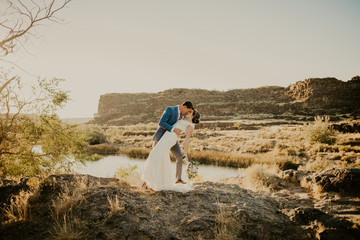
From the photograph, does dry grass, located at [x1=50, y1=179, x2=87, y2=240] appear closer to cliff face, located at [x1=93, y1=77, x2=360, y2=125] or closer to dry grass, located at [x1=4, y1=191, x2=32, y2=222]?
dry grass, located at [x1=4, y1=191, x2=32, y2=222]

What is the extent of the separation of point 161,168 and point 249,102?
70.5 m

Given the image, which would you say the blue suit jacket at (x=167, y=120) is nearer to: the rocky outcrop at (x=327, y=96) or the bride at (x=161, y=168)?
the bride at (x=161, y=168)

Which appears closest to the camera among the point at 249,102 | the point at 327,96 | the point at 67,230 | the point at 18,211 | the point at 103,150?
the point at 67,230

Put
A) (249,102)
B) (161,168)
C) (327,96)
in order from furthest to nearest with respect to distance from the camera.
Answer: (249,102) → (327,96) → (161,168)

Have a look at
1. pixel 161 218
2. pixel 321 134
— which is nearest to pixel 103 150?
pixel 161 218

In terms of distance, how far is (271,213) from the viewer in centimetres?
430

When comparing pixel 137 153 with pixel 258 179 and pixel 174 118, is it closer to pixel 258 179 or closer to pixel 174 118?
pixel 258 179

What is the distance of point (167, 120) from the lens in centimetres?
538

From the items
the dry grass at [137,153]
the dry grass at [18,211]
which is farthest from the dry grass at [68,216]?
the dry grass at [137,153]

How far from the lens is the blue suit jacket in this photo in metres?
5.18

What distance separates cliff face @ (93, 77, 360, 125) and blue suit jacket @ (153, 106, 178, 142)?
56.5 meters

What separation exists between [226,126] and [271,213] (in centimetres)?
3833

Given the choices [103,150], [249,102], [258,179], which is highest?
[249,102]

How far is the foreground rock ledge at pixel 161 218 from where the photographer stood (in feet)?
11.6
